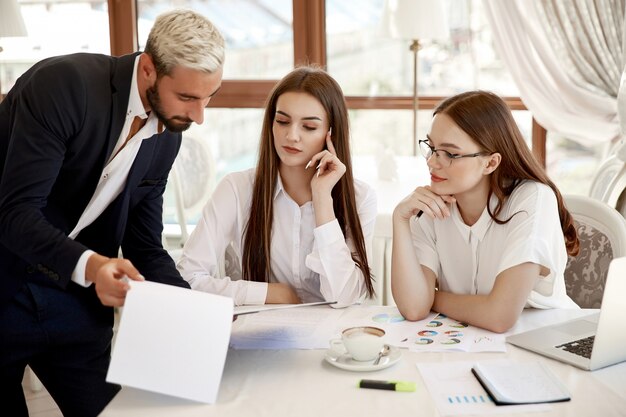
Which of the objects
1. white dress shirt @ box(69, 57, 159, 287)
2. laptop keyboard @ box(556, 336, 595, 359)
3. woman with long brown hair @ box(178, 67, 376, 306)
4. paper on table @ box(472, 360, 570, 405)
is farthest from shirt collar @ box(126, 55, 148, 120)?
laptop keyboard @ box(556, 336, 595, 359)

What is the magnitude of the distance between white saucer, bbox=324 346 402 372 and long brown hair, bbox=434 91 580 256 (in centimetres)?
54

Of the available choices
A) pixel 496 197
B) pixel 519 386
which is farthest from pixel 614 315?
pixel 496 197

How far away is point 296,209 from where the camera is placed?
2.22 m

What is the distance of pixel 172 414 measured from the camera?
1.35 metres

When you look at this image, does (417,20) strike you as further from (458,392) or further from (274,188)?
(458,392)

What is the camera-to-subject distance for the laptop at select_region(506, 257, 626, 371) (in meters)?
1.46

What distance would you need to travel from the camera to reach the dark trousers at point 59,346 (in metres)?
1.78

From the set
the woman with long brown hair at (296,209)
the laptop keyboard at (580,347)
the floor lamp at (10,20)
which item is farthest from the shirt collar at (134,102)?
the floor lamp at (10,20)

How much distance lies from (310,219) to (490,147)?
557 mm

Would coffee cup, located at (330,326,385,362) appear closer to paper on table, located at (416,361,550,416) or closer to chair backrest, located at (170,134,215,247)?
paper on table, located at (416,361,550,416)

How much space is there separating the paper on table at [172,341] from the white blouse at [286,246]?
666 millimetres

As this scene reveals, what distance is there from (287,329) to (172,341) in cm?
45

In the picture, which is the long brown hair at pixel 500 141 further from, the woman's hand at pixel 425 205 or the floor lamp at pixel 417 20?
the floor lamp at pixel 417 20

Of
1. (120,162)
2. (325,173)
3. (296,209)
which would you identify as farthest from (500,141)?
(120,162)
